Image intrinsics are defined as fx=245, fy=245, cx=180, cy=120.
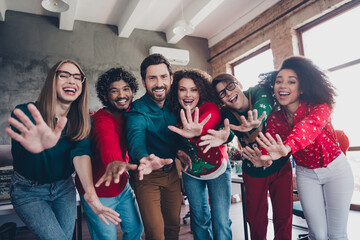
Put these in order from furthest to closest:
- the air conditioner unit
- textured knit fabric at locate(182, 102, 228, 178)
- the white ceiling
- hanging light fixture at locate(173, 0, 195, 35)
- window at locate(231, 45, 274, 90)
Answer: the air conditioner unit, window at locate(231, 45, 274, 90), the white ceiling, hanging light fixture at locate(173, 0, 195, 35), textured knit fabric at locate(182, 102, 228, 178)

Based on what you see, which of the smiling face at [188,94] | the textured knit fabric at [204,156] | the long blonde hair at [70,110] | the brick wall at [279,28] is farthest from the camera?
the brick wall at [279,28]

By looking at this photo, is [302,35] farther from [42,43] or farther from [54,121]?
[42,43]

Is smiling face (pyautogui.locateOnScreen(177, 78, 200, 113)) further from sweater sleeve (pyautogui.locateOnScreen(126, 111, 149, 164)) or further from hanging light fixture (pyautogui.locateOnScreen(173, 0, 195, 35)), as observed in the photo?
hanging light fixture (pyautogui.locateOnScreen(173, 0, 195, 35))

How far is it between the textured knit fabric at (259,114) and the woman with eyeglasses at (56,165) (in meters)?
1.02

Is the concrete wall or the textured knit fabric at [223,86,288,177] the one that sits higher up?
the concrete wall

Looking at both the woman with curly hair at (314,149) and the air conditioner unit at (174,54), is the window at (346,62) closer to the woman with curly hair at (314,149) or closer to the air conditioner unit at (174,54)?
the woman with curly hair at (314,149)

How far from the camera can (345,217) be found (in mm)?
1562

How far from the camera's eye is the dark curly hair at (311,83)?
1683mm

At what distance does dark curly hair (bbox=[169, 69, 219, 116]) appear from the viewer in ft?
6.07

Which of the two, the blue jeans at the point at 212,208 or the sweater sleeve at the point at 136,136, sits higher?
the sweater sleeve at the point at 136,136

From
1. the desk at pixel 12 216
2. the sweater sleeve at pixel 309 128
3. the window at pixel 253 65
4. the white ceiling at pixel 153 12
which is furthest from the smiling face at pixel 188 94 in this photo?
the window at pixel 253 65

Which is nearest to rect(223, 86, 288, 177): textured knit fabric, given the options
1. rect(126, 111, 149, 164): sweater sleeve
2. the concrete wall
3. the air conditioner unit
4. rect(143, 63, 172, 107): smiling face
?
rect(143, 63, 172, 107): smiling face

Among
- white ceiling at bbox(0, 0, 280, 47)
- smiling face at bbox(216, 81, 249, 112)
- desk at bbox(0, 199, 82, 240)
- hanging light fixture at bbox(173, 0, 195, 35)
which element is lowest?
desk at bbox(0, 199, 82, 240)

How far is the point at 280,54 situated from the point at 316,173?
3664 millimetres
